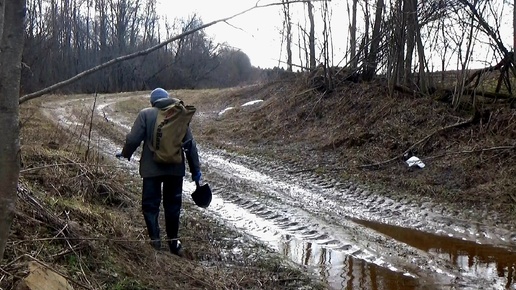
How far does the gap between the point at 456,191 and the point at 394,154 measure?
2.70 m

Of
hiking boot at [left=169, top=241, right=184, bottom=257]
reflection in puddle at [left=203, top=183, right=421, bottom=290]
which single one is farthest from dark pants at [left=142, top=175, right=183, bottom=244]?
reflection in puddle at [left=203, top=183, right=421, bottom=290]

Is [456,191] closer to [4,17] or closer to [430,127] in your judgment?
[430,127]

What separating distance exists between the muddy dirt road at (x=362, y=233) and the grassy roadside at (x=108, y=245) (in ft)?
1.73

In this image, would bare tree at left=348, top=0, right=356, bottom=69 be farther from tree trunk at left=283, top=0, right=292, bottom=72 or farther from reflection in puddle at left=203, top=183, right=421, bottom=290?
reflection in puddle at left=203, top=183, right=421, bottom=290

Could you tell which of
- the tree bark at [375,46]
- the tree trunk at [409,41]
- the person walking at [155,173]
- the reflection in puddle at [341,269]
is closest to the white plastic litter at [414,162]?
the tree trunk at [409,41]

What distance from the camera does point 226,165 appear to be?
1234 cm

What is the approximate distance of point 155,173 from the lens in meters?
5.63

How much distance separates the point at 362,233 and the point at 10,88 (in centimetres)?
586

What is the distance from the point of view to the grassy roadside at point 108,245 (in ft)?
13.7

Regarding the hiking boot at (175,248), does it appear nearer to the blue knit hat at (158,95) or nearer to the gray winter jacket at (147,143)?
the gray winter jacket at (147,143)

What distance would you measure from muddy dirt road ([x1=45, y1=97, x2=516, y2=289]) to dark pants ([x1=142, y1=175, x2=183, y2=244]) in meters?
1.41

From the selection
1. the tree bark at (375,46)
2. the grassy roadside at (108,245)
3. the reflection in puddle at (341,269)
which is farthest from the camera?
the tree bark at (375,46)

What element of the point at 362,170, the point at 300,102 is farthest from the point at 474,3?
the point at 300,102

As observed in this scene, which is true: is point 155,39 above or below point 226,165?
above
